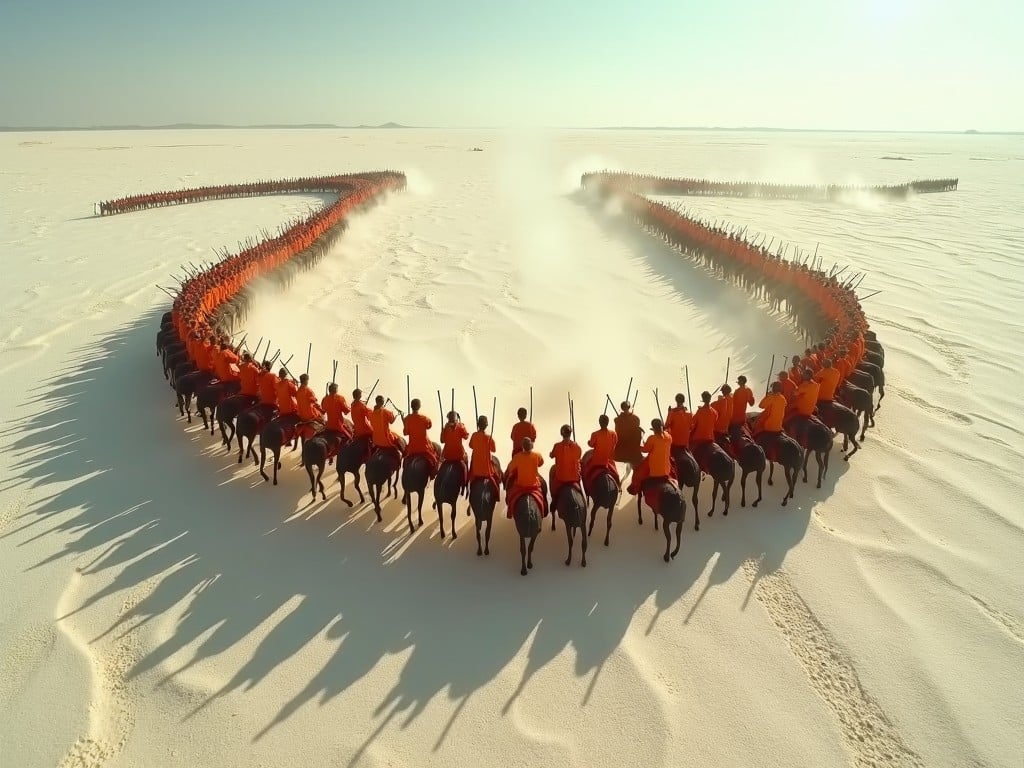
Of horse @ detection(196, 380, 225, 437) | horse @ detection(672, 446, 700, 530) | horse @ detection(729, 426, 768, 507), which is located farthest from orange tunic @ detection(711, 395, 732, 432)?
horse @ detection(196, 380, 225, 437)

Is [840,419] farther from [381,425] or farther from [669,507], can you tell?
[381,425]

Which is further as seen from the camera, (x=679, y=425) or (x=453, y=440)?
(x=679, y=425)

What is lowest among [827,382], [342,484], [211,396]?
[342,484]

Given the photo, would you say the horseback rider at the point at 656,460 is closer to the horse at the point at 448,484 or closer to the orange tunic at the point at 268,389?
the horse at the point at 448,484

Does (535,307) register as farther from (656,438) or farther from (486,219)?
(486,219)

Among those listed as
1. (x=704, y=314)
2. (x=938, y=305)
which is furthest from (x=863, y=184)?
(x=704, y=314)

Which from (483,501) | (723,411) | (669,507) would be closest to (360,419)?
(483,501)

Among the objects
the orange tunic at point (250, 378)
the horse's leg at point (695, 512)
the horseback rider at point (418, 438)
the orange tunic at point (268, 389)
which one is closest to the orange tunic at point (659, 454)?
the horse's leg at point (695, 512)
